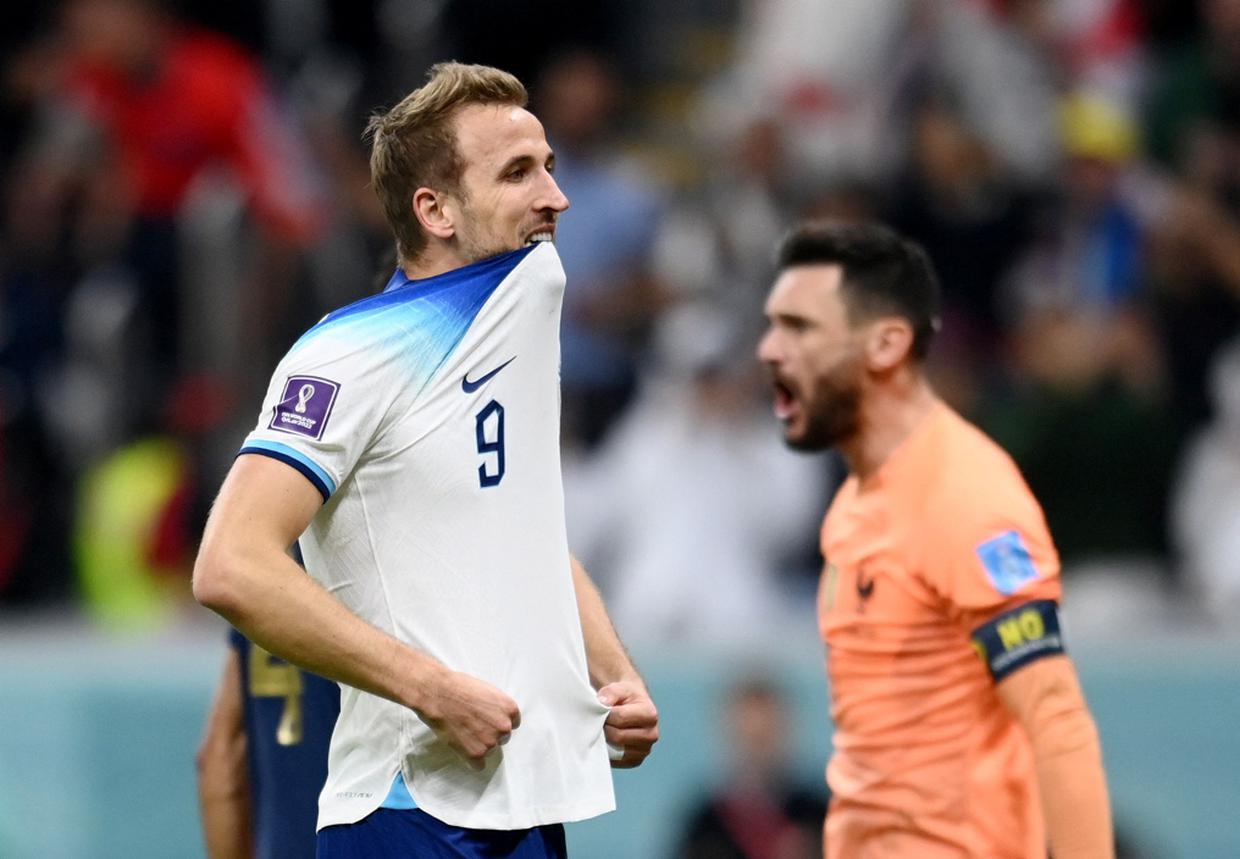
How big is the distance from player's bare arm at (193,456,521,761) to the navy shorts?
16cm

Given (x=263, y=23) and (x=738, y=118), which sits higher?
(x=263, y=23)

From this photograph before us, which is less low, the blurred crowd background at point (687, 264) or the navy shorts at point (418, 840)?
the blurred crowd background at point (687, 264)

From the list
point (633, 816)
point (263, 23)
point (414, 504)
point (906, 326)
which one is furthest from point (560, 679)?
point (263, 23)

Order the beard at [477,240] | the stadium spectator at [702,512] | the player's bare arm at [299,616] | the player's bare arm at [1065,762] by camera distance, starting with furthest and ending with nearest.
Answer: the stadium spectator at [702,512] < the player's bare arm at [1065,762] < the beard at [477,240] < the player's bare arm at [299,616]

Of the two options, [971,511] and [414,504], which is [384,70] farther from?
[414,504]

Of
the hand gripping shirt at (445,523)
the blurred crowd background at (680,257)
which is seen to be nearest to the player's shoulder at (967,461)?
the hand gripping shirt at (445,523)

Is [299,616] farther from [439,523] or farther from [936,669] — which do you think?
[936,669]

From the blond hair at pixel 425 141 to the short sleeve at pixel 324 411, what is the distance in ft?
0.93

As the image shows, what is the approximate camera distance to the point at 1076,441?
7445 millimetres

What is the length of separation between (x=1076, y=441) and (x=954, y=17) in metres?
2.58

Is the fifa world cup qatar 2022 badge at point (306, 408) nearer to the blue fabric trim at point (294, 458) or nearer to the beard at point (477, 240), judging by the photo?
the blue fabric trim at point (294, 458)

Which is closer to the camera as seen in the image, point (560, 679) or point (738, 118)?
point (560, 679)

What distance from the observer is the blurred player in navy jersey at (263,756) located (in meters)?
3.91

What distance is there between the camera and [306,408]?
3.11 m
